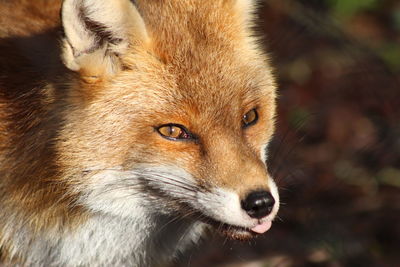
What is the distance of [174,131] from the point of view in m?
A: 3.89

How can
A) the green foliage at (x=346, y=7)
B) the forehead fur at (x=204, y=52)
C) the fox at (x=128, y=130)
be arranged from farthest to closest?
the green foliage at (x=346, y=7), the forehead fur at (x=204, y=52), the fox at (x=128, y=130)

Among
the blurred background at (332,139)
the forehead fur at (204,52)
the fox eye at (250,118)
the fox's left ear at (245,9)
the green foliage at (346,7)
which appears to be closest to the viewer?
the forehead fur at (204,52)

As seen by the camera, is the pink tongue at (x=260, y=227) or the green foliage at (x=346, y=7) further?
the green foliage at (x=346, y=7)

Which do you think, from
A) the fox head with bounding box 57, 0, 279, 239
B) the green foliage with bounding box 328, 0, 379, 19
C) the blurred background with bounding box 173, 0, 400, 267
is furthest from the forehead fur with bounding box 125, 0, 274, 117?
the green foliage with bounding box 328, 0, 379, 19

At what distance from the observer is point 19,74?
430 cm

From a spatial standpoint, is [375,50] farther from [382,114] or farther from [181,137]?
[181,137]

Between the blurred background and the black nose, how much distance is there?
1.28 m

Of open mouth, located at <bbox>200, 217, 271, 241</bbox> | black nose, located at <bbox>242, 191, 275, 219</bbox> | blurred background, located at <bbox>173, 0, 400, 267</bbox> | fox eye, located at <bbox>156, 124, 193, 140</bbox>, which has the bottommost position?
blurred background, located at <bbox>173, 0, 400, 267</bbox>

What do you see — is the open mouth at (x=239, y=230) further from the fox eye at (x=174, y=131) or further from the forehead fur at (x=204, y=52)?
the forehead fur at (x=204, y=52)

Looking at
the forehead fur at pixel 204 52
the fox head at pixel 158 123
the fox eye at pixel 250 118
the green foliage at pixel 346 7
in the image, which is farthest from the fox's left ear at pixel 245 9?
the green foliage at pixel 346 7

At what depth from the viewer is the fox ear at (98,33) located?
146 inches

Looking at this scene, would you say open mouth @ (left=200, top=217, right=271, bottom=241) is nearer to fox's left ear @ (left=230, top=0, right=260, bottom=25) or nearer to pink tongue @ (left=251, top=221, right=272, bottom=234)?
pink tongue @ (left=251, top=221, right=272, bottom=234)

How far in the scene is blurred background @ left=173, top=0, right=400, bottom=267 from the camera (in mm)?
5755

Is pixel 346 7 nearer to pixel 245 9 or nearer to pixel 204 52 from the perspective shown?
pixel 245 9
